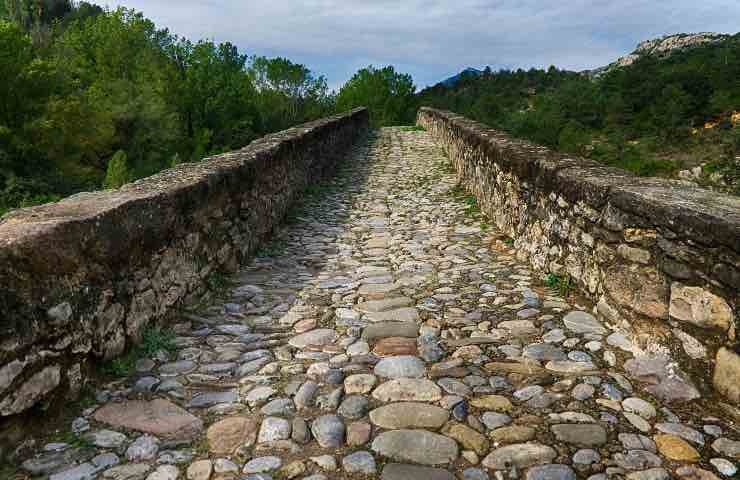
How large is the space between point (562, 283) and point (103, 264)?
307cm

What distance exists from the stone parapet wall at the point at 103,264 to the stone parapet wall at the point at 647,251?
2716mm

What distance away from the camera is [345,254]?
5184 mm

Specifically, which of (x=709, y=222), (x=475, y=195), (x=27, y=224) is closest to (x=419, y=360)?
(x=709, y=222)

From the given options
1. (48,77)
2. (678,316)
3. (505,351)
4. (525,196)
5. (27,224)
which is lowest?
(505,351)

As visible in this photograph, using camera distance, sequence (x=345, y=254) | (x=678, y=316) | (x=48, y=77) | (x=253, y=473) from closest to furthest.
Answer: (x=253, y=473)
(x=678, y=316)
(x=345, y=254)
(x=48, y=77)

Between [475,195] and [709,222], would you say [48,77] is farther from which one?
[709,222]

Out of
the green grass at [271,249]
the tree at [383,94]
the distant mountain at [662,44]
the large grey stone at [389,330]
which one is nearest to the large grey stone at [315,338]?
the large grey stone at [389,330]

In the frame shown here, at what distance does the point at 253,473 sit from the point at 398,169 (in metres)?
9.26

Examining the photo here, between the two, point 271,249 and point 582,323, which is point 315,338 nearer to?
point 582,323

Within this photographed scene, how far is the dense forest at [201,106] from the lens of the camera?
741 inches

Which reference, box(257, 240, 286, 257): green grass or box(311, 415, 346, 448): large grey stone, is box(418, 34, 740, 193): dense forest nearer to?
box(257, 240, 286, 257): green grass

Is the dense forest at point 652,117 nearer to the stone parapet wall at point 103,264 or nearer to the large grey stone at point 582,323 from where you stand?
the large grey stone at point 582,323

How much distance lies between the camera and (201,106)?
3591 cm

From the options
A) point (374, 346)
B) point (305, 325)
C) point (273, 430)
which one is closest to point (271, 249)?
point (305, 325)
